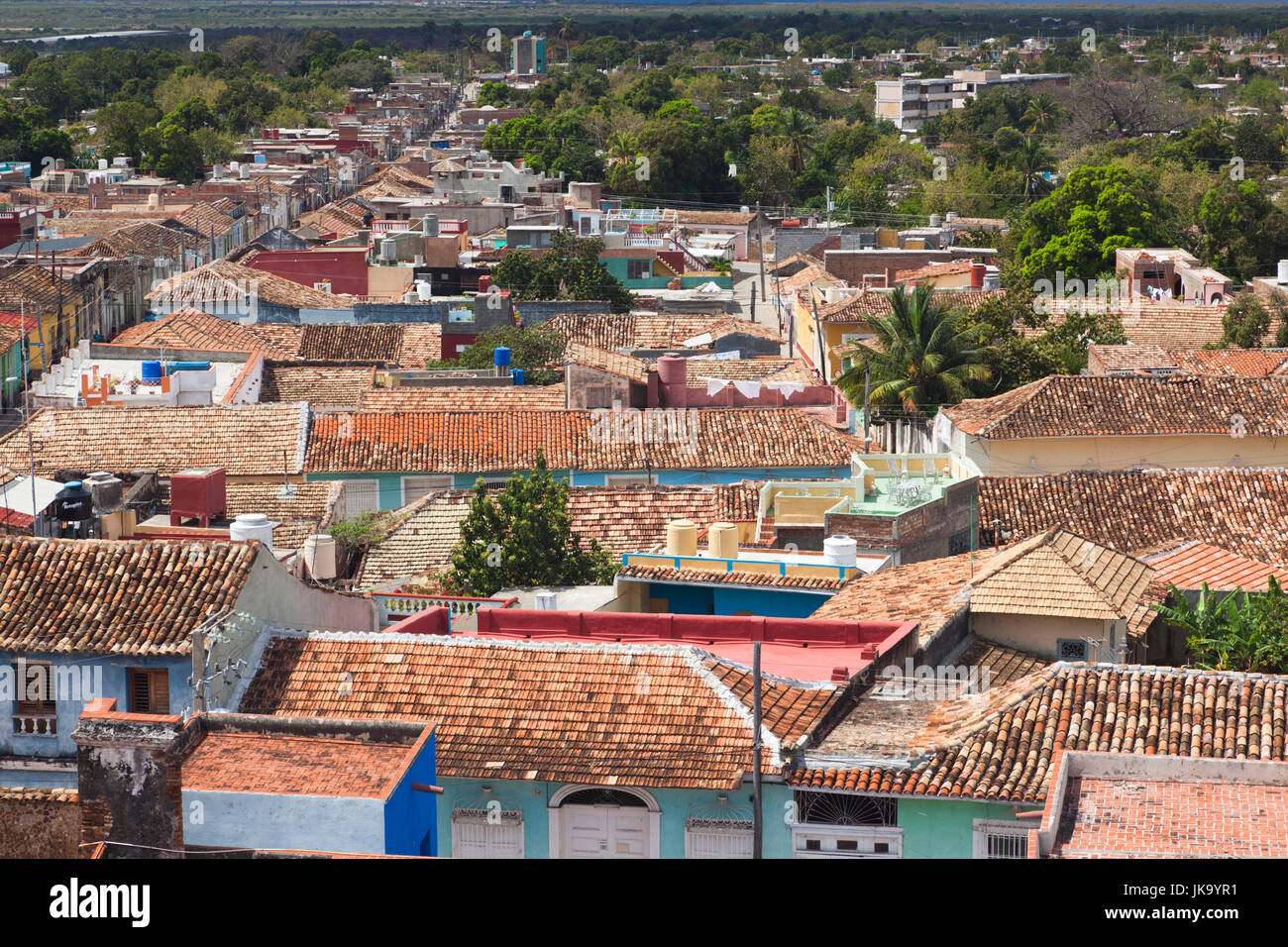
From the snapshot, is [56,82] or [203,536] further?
[56,82]

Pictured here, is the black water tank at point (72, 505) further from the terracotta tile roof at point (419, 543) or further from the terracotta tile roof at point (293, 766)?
the terracotta tile roof at point (293, 766)

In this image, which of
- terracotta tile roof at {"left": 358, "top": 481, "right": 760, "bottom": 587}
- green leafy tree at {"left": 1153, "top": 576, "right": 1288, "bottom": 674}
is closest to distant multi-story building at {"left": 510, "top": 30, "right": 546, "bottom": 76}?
terracotta tile roof at {"left": 358, "top": 481, "right": 760, "bottom": 587}

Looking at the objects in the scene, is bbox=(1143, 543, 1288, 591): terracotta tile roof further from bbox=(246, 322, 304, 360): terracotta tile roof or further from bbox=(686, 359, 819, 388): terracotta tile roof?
bbox=(246, 322, 304, 360): terracotta tile roof

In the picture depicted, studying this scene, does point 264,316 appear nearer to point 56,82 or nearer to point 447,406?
point 447,406

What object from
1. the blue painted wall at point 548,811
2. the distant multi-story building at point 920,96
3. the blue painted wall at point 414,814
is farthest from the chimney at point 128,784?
the distant multi-story building at point 920,96

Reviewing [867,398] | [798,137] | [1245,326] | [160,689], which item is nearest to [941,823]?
[160,689]

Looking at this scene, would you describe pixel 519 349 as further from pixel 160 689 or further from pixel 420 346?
pixel 160 689
